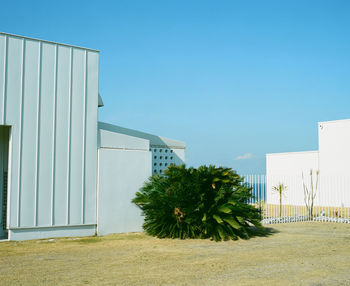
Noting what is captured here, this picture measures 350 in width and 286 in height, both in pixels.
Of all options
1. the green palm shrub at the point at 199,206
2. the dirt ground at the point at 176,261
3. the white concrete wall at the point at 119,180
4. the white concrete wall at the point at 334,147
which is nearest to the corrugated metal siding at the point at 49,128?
the white concrete wall at the point at 119,180

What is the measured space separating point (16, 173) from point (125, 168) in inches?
116

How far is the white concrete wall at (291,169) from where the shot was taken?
23.5 m

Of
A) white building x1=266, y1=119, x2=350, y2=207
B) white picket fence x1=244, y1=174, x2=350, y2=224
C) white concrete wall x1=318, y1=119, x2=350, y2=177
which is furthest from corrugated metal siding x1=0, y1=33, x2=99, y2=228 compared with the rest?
white concrete wall x1=318, y1=119, x2=350, y2=177

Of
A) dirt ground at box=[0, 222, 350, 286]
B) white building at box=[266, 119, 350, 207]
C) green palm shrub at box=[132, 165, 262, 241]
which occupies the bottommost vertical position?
dirt ground at box=[0, 222, 350, 286]

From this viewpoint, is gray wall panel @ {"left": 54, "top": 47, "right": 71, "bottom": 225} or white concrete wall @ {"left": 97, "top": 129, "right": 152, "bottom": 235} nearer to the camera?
gray wall panel @ {"left": 54, "top": 47, "right": 71, "bottom": 225}

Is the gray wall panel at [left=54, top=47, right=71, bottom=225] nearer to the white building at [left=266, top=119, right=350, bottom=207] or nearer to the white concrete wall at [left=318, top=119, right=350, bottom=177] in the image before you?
the white building at [left=266, top=119, right=350, bottom=207]

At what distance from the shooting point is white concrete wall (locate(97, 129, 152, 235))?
11.0m

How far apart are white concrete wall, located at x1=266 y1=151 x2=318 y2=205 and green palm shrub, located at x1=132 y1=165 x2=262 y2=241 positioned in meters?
12.4

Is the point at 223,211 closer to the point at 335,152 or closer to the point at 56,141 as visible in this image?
the point at 56,141

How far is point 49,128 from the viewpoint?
10398 millimetres

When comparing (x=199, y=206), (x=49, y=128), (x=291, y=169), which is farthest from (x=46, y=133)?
(x=291, y=169)

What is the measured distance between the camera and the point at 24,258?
781cm

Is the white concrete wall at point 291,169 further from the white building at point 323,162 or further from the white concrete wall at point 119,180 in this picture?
the white concrete wall at point 119,180

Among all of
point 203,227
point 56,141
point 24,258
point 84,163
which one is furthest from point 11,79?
point 203,227
